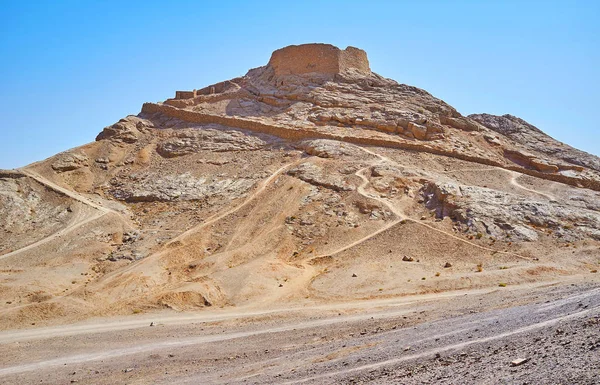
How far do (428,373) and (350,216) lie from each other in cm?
1624

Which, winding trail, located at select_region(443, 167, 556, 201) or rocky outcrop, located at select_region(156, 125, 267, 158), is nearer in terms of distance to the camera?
winding trail, located at select_region(443, 167, 556, 201)

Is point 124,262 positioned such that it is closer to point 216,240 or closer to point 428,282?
point 216,240

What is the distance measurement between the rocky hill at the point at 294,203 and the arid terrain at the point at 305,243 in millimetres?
109

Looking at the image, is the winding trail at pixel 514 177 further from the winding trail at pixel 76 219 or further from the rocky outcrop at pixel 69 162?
the rocky outcrop at pixel 69 162

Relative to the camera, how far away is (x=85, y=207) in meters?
24.7

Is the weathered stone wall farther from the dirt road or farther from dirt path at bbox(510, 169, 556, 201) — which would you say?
the dirt road

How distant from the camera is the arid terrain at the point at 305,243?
9078mm

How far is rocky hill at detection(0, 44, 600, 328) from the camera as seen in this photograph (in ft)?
59.8

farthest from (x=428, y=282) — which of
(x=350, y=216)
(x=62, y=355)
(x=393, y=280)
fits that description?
(x=62, y=355)

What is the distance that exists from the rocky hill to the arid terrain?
0.11 meters

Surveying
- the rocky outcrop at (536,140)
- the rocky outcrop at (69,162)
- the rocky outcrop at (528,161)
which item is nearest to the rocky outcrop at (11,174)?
the rocky outcrop at (69,162)

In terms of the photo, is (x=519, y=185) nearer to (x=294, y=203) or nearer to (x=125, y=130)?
(x=294, y=203)

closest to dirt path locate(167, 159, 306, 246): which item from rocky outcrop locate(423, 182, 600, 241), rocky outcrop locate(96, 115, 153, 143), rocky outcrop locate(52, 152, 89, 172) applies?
rocky outcrop locate(423, 182, 600, 241)

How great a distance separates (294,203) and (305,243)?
8.85 feet
